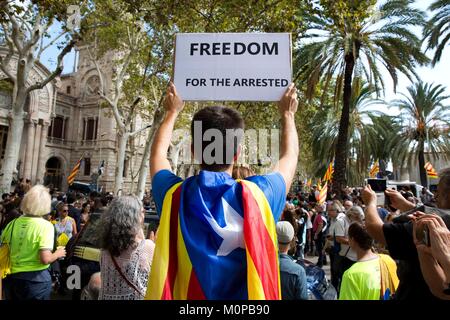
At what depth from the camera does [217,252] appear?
1517 mm

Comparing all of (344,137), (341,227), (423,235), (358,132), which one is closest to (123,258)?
(423,235)

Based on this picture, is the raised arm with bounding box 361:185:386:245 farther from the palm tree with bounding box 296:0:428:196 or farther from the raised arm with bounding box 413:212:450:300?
the palm tree with bounding box 296:0:428:196

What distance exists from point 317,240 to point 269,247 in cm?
974

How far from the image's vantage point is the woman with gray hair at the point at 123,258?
2.66 metres

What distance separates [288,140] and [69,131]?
42.6 meters

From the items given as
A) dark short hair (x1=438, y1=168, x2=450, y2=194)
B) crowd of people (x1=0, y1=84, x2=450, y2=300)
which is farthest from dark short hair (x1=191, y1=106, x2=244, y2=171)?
dark short hair (x1=438, y1=168, x2=450, y2=194)

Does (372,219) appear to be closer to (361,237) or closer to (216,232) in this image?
(361,237)

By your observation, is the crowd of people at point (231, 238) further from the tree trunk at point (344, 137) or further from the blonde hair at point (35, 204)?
the tree trunk at point (344, 137)

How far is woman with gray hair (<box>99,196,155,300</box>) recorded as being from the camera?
2.66 meters

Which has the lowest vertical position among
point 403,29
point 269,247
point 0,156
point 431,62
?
point 269,247

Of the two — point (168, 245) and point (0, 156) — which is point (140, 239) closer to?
point (168, 245)

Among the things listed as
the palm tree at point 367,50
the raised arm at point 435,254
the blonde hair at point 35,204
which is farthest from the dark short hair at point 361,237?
the palm tree at point 367,50
